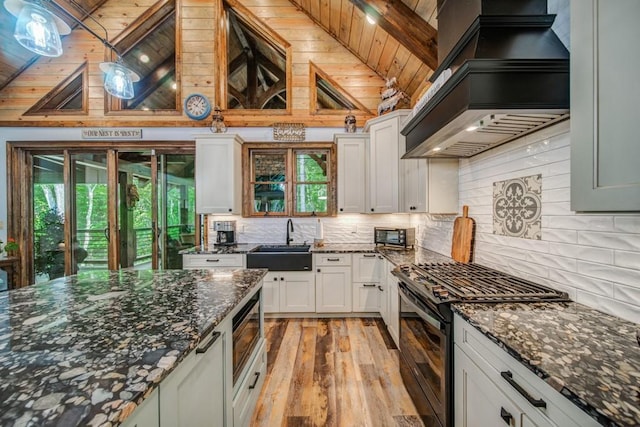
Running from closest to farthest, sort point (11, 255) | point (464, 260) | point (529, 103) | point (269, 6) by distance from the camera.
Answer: point (529, 103), point (464, 260), point (11, 255), point (269, 6)

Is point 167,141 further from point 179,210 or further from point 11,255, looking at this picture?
point 11,255

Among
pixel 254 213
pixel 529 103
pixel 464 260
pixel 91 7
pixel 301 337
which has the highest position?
pixel 91 7

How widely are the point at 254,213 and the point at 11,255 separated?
3.35m

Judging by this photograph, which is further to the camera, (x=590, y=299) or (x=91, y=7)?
(x=91, y=7)

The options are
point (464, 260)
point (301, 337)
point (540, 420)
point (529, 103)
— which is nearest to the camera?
point (540, 420)

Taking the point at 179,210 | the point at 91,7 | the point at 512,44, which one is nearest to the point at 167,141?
the point at 179,210

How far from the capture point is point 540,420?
2.55 ft

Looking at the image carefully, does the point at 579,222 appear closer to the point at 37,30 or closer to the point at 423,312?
the point at 423,312

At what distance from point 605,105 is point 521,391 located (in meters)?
0.96

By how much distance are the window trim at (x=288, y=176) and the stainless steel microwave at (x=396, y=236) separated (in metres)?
0.72

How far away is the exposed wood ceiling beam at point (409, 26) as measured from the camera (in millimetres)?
2551

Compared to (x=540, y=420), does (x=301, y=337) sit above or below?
below

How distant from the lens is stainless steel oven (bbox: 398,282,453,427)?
1294mm

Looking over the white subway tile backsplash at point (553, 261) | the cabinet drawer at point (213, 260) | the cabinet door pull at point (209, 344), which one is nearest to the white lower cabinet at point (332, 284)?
the cabinet drawer at point (213, 260)
